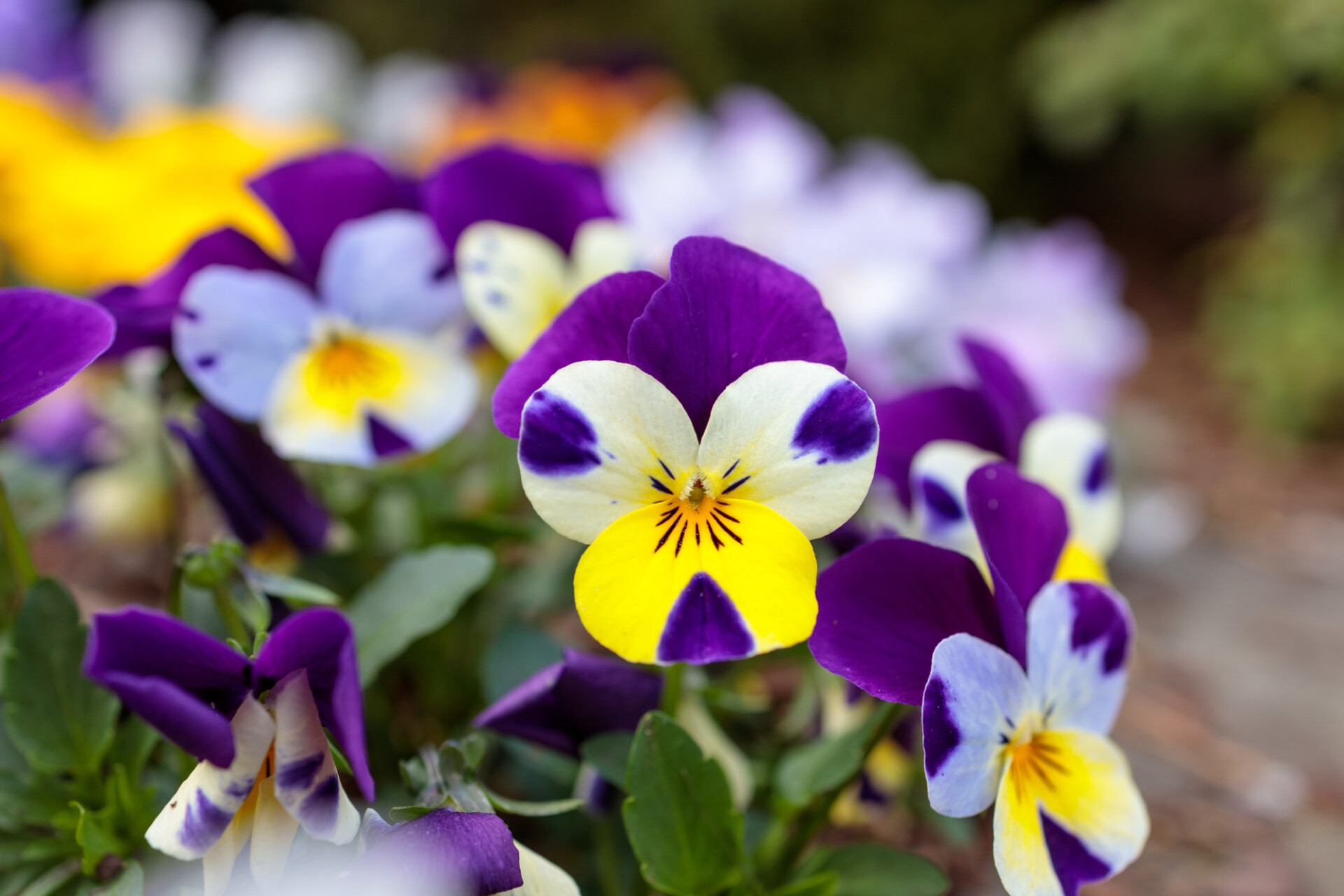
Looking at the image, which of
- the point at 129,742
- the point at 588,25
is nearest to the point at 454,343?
the point at 129,742

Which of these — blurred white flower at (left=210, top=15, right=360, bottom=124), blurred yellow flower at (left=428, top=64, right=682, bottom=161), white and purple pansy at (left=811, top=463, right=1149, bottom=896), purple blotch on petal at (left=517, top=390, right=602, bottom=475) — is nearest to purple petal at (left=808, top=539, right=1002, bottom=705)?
white and purple pansy at (left=811, top=463, right=1149, bottom=896)

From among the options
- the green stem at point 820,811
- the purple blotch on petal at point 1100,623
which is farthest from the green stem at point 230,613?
the purple blotch on petal at point 1100,623

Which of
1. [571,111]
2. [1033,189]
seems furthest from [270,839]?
[1033,189]

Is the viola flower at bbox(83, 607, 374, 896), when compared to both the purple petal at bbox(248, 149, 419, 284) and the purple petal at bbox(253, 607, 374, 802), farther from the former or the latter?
the purple petal at bbox(248, 149, 419, 284)

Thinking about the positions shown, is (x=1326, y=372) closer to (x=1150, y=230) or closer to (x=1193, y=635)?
(x=1193, y=635)

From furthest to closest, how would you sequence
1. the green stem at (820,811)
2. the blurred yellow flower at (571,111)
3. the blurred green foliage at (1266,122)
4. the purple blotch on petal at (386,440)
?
the blurred green foliage at (1266,122) < the blurred yellow flower at (571,111) < the purple blotch on petal at (386,440) < the green stem at (820,811)

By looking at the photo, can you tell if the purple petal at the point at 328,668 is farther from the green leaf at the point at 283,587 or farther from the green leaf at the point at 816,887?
the green leaf at the point at 816,887
